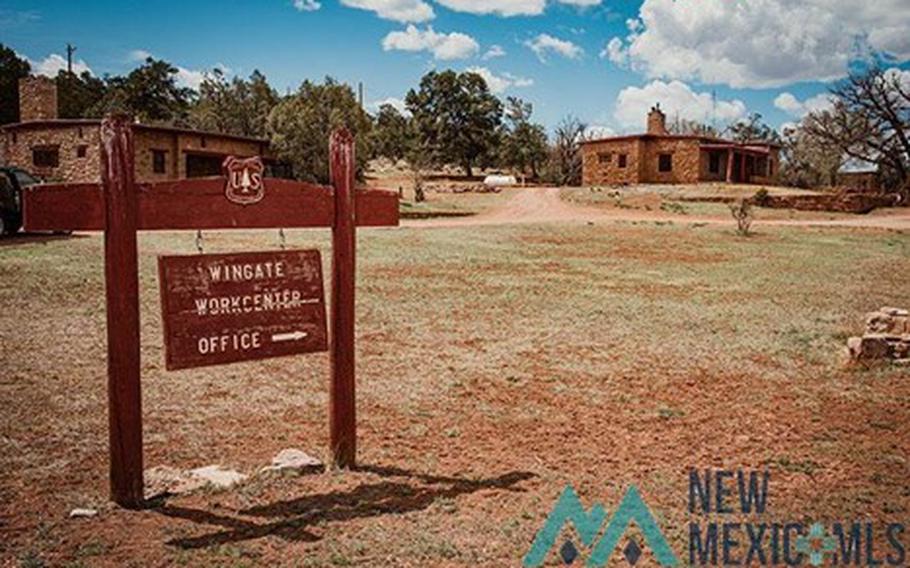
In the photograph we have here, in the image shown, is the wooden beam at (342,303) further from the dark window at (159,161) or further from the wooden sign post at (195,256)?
the dark window at (159,161)

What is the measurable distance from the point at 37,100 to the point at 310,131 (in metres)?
14.7

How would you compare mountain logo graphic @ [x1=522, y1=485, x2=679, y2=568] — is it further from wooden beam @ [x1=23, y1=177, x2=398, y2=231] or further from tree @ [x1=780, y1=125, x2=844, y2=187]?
tree @ [x1=780, y1=125, x2=844, y2=187]

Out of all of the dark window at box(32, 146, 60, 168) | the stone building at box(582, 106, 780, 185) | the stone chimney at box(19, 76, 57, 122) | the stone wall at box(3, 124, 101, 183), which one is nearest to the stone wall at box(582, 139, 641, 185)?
the stone building at box(582, 106, 780, 185)

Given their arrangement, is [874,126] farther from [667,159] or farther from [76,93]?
[76,93]

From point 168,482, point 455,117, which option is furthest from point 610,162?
point 168,482

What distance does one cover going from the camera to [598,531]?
390cm

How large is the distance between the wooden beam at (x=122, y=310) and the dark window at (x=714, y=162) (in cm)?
4858

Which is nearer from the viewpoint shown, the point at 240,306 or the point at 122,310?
the point at 122,310

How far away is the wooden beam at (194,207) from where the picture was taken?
3.73 meters

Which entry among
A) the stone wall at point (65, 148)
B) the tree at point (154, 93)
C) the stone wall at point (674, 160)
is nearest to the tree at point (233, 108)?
the tree at point (154, 93)

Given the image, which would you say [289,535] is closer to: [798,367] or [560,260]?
[798,367]

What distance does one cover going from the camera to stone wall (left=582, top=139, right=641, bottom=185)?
155ft

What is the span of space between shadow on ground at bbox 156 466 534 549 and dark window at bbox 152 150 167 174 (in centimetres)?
3544

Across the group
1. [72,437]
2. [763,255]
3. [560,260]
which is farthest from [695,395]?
[763,255]
